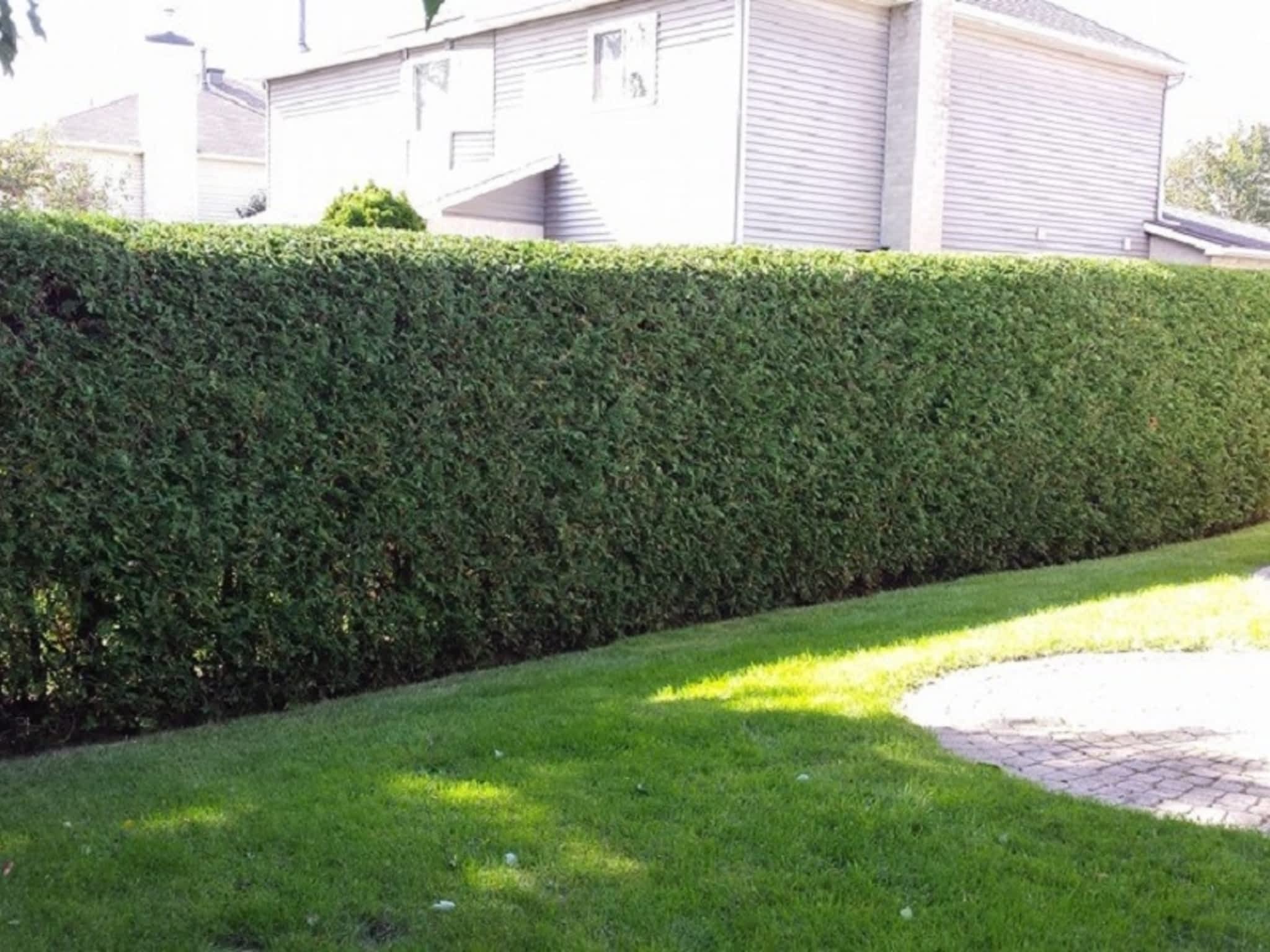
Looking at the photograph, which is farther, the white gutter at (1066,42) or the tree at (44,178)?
the tree at (44,178)

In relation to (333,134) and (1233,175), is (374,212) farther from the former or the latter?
(1233,175)

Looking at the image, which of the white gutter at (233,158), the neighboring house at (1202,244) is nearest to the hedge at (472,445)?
the neighboring house at (1202,244)

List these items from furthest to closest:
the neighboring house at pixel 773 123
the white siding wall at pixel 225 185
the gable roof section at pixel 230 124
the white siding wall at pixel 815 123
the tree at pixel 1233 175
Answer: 1. the tree at pixel 1233 175
2. the gable roof section at pixel 230 124
3. the white siding wall at pixel 225 185
4. the neighboring house at pixel 773 123
5. the white siding wall at pixel 815 123

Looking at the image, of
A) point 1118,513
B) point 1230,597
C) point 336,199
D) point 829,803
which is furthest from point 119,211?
point 829,803

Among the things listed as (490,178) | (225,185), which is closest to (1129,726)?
(490,178)

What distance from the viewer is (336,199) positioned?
18047 millimetres

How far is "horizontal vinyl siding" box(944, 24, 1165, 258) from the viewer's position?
1997 centimetres

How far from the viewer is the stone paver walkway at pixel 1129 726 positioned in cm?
524

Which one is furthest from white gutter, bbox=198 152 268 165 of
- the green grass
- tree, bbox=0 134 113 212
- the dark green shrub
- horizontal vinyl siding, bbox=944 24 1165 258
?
the green grass

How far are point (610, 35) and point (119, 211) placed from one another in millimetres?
18083

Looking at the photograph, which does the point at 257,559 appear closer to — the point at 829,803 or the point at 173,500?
the point at 173,500

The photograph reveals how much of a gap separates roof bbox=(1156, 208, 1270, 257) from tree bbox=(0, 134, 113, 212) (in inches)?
849

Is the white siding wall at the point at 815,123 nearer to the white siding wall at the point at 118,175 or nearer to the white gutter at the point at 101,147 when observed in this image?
Answer: the white siding wall at the point at 118,175

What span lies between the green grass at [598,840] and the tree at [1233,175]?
54222mm
